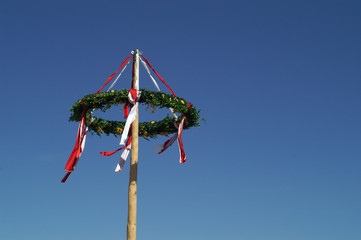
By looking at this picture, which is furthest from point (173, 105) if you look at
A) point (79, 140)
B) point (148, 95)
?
point (79, 140)

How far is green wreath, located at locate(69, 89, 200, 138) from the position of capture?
50.9 ft

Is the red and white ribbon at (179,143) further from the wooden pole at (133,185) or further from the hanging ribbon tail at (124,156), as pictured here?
the wooden pole at (133,185)

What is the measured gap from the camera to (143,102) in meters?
15.8

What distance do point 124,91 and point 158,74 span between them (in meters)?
1.81

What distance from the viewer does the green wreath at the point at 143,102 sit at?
15.5 m

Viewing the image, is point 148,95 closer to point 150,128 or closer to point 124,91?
point 124,91

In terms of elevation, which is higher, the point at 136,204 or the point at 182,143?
the point at 182,143

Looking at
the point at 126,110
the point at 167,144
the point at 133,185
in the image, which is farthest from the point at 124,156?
the point at 167,144

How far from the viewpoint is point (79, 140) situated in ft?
52.8

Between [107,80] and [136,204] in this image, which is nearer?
[136,204]

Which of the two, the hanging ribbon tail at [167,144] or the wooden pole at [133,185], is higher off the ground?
the hanging ribbon tail at [167,144]

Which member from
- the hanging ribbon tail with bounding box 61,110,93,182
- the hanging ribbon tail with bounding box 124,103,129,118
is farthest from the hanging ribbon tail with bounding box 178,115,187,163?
the hanging ribbon tail with bounding box 61,110,93,182

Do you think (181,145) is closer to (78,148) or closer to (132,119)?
(132,119)

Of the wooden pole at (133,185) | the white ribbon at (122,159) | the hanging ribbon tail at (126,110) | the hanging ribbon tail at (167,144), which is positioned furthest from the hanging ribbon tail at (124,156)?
the hanging ribbon tail at (167,144)
